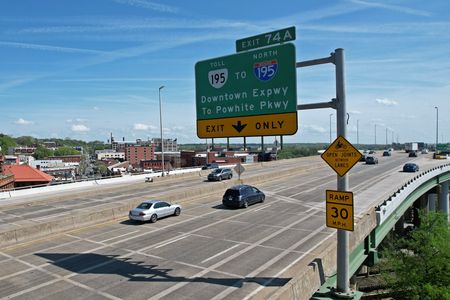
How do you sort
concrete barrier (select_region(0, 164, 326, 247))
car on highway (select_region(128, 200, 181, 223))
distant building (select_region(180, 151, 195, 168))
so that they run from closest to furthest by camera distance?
concrete barrier (select_region(0, 164, 326, 247))
car on highway (select_region(128, 200, 181, 223))
distant building (select_region(180, 151, 195, 168))

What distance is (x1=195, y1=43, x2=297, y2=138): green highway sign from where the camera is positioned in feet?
34.0

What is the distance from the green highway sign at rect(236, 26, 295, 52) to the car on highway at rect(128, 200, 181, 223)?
1213 cm

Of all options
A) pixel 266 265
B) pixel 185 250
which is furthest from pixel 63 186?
pixel 266 265

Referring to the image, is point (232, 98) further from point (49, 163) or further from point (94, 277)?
point (49, 163)

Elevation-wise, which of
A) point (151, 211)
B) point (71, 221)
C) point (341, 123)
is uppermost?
point (341, 123)

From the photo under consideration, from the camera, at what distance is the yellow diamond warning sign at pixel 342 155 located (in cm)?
930

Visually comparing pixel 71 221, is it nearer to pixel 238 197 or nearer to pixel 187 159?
pixel 238 197

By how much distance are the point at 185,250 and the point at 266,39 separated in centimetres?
902

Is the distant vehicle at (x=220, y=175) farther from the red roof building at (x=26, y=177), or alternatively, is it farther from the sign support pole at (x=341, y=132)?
the sign support pole at (x=341, y=132)

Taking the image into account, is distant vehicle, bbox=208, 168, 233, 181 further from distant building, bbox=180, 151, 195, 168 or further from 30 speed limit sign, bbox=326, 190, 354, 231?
distant building, bbox=180, 151, 195, 168

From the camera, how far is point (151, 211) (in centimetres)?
2070

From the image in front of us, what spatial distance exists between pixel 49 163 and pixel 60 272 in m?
171

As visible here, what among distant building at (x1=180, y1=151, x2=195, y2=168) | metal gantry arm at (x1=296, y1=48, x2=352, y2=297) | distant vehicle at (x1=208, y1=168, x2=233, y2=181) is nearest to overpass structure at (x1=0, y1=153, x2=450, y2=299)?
metal gantry arm at (x1=296, y1=48, x2=352, y2=297)

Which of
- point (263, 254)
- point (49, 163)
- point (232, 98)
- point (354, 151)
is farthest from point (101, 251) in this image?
point (49, 163)
